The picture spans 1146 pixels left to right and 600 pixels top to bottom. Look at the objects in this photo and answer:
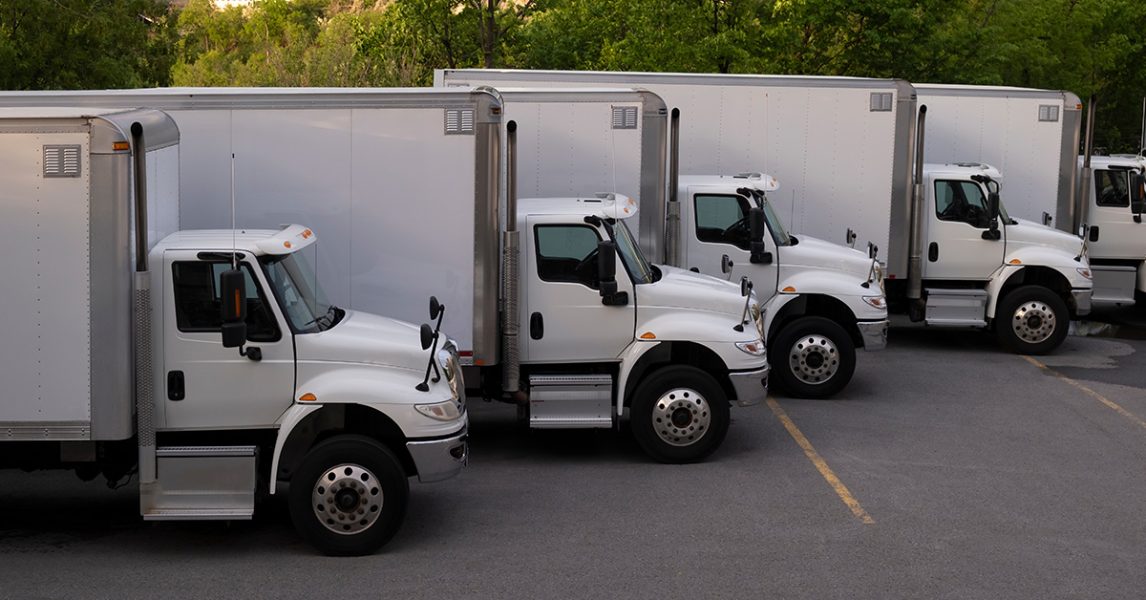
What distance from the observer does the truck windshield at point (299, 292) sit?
10133 millimetres

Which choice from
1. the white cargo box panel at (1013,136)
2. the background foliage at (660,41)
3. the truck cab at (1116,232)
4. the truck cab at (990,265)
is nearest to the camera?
the truck cab at (990,265)

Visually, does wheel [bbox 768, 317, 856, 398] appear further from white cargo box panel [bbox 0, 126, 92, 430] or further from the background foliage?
the background foliage

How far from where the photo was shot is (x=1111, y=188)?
22.2 m

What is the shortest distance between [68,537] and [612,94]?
739cm

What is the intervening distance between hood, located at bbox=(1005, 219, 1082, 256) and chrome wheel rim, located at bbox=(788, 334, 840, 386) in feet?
14.8

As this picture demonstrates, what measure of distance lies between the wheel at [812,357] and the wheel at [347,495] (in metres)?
7.18

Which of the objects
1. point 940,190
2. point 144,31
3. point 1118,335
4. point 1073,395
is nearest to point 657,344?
point 1073,395

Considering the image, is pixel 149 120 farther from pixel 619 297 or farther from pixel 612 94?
pixel 612 94

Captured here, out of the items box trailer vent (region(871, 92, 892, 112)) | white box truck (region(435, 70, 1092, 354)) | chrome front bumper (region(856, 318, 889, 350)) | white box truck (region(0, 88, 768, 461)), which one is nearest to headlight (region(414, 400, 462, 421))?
white box truck (region(0, 88, 768, 461))

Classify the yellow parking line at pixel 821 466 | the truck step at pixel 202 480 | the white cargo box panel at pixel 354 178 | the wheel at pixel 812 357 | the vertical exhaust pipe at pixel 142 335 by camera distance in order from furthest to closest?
1. the wheel at pixel 812 357
2. the white cargo box panel at pixel 354 178
3. the yellow parking line at pixel 821 466
4. the truck step at pixel 202 480
5. the vertical exhaust pipe at pixel 142 335

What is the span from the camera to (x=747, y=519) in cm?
1109

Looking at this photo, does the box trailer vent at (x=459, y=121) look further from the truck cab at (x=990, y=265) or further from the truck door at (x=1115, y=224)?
the truck door at (x=1115, y=224)

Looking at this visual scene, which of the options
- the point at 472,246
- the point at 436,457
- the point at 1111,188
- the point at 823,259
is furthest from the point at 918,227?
the point at 436,457

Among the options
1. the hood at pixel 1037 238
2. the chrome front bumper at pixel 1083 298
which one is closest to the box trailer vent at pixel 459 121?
the hood at pixel 1037 238
